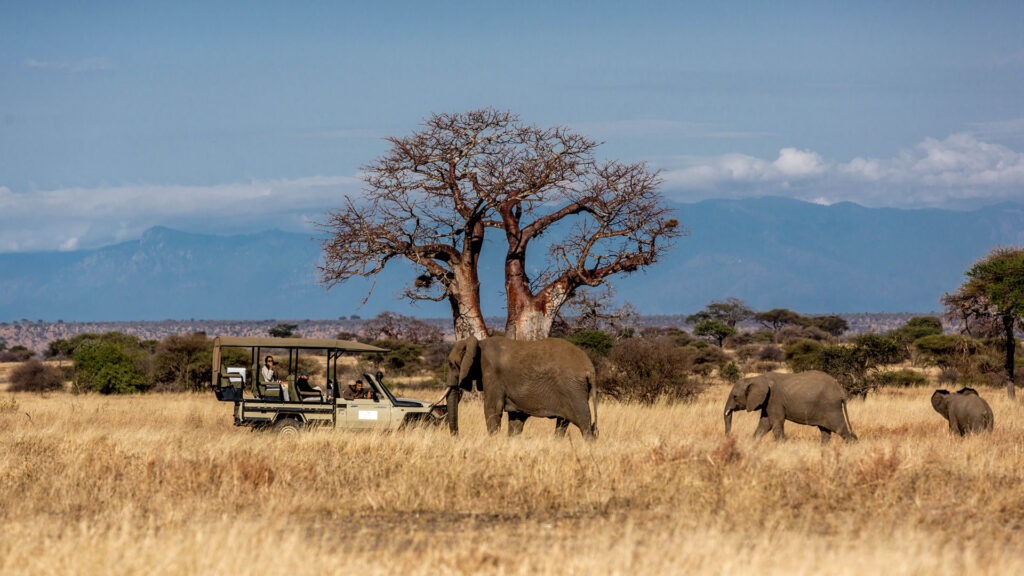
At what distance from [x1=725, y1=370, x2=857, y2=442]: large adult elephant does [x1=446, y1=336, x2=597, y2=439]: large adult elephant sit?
249cm

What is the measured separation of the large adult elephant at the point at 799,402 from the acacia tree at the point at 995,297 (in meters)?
12.8

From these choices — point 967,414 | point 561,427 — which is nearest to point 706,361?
point 967,414

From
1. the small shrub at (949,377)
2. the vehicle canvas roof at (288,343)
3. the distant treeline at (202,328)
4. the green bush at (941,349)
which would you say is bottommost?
the distant treeline at (202,328)

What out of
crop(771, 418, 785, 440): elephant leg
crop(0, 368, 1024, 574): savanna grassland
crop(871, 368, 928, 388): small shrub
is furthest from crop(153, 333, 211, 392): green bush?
crop(771, 418, 785, 440): elephant leg

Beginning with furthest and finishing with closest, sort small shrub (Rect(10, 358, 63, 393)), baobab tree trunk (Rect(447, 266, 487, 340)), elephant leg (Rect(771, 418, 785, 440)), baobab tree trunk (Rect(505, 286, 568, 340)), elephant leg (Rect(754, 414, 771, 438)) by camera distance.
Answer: small shrub (Rect(10, 358, 63, 393))
baobab tree trunk (Rect(447, 266, 487, 340))
baobab tree trunk (Rect(505, 286, 568, 340))
elephant leg (Rect(754, 414, 771, 438))
elephant leg (Rect(771, 418, 785, 440))

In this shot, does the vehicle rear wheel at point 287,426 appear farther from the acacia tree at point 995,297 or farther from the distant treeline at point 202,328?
the distant treeline at point 202,328

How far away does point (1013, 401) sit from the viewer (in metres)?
25.7

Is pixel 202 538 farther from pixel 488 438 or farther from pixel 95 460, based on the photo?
pixel 488 438

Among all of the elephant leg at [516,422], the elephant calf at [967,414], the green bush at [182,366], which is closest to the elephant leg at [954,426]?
the elephant calf at [967,414]

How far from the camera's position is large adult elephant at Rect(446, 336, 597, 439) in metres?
15.9

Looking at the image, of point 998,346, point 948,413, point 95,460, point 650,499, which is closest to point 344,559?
point 650,499

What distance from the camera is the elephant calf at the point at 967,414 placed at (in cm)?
1795

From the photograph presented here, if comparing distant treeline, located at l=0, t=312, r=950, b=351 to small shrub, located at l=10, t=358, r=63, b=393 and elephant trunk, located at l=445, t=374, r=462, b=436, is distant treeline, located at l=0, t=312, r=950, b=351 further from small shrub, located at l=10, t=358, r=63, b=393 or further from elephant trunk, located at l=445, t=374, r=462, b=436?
elephant trunk, located at l=445, t=374, r=462, b=436

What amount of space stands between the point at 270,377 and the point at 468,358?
10.7 ft
